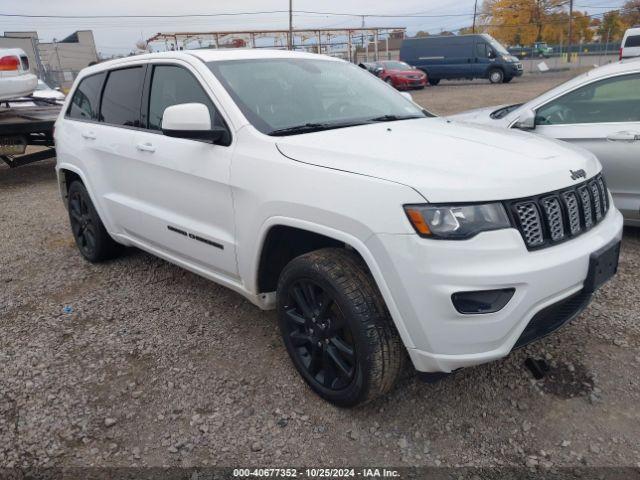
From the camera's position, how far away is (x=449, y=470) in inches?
90.8

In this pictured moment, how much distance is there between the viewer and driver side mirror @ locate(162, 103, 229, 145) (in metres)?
2.85

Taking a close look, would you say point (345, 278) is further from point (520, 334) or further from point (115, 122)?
point (115, 122)

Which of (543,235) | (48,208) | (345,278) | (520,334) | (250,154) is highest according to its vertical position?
(250,154)

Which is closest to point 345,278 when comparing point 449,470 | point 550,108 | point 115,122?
point 449,470

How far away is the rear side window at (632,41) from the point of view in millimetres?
18828

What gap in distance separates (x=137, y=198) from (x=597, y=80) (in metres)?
3.86

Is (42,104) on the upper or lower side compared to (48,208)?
upper

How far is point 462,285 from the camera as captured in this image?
2.11 metres

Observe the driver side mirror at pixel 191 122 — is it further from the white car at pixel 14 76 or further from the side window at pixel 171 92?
the white car at pixel 14 76

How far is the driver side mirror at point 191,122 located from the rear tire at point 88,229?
6.10 ft

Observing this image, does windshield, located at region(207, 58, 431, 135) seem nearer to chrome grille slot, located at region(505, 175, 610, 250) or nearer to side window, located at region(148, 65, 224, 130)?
side window, located at region(148, 65, 224, 130)

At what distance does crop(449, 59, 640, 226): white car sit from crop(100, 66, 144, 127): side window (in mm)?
3119

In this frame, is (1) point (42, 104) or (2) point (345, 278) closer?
(2) point (345, 278)

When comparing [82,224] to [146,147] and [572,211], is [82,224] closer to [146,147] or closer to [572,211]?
[146,147]
